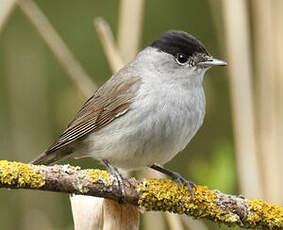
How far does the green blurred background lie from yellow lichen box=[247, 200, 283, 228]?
133 cm

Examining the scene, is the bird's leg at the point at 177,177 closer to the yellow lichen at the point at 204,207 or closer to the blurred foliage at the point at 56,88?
the yellow lichen at the point at 204,207

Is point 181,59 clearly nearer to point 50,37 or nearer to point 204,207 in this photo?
point 50,37

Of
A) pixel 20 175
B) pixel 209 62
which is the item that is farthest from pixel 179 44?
pixel 20 175

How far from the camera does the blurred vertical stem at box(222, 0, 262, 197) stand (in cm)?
397

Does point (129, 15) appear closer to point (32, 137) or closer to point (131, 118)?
point (131, 118)

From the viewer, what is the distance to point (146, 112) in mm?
3814

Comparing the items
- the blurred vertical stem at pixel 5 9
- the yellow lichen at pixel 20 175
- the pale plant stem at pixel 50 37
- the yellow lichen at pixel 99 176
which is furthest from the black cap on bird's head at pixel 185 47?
the yellow lichen at pixel 20 175

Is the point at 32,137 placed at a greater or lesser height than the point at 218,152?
greater

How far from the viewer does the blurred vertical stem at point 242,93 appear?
13.0 feet

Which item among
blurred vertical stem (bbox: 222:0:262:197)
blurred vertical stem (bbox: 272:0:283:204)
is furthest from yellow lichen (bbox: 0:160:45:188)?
blurred vertical stem (bbox: 272:0:283:204)

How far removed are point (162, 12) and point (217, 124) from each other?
1160 millimetres

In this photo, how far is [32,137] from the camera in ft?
16.4

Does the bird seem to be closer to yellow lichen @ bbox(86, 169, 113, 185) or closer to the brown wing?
the brown wing

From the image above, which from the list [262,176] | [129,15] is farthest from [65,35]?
[262,176]
